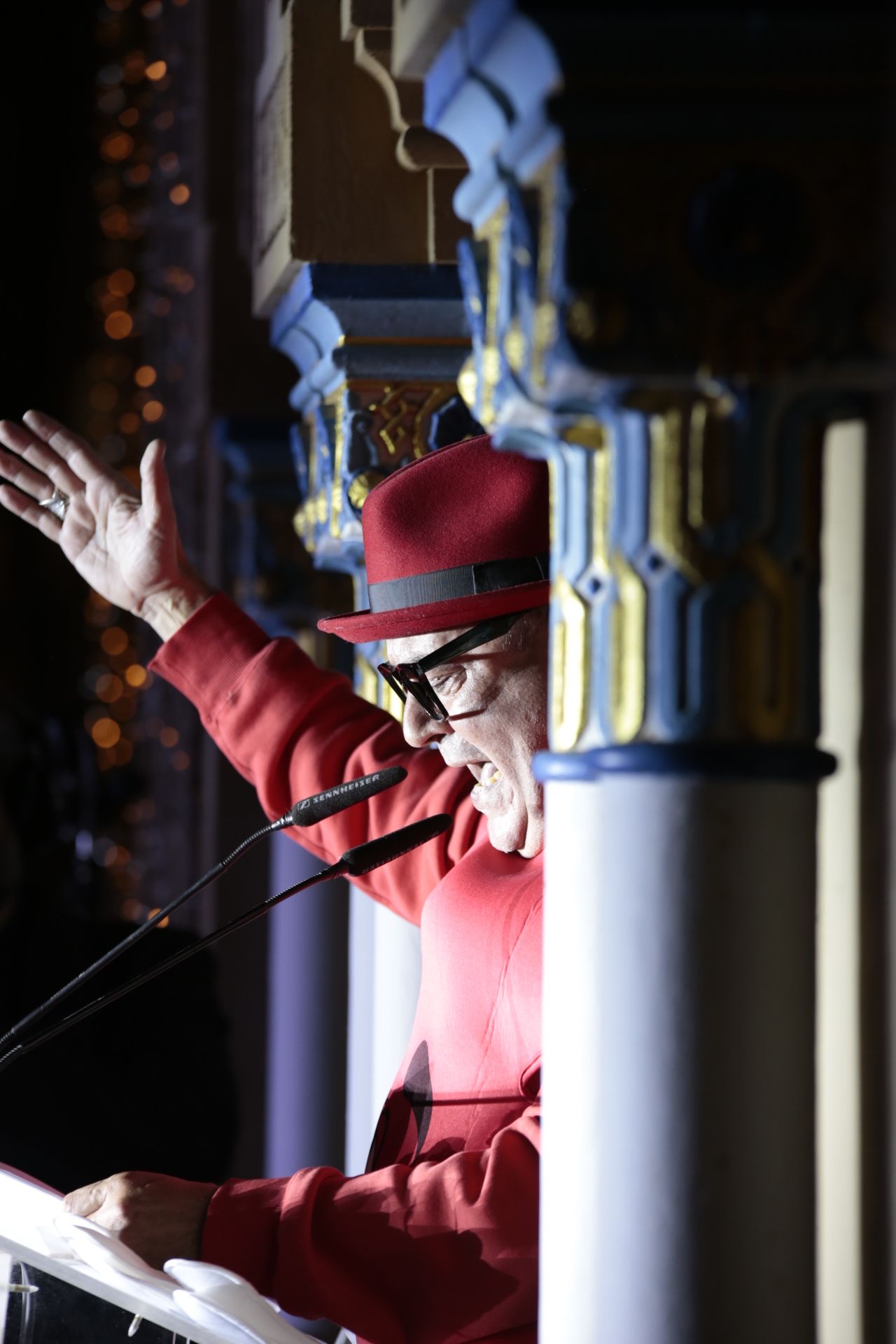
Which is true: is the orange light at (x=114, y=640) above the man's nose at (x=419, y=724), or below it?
above

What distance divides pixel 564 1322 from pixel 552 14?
83 centimetres

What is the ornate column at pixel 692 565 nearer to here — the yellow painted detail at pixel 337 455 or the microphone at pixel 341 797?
the microphone at pixel 341 797

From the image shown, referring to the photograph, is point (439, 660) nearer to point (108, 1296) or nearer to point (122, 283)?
point (108, 1296)

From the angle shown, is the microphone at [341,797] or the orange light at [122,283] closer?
the microphone at [341,797]

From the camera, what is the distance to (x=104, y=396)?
5969 mm

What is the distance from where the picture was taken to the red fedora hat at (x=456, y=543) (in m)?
1.61

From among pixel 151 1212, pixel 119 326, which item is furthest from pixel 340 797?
pixel 119 326

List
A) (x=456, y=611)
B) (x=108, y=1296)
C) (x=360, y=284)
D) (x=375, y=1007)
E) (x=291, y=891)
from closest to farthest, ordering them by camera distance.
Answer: (x=108, y=1296) < (x=291, y=891) < (x=456, y=611) < (x=360, y=284) < (x=375, y=1007)

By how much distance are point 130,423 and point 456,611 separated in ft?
14.4

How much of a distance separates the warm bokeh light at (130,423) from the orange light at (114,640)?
0.70 metres

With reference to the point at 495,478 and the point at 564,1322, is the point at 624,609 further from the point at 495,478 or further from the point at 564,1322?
the point at 495,478

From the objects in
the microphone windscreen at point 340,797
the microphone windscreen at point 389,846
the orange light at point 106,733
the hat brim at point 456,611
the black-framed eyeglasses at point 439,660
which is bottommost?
the microphone windscreen at point 389,846

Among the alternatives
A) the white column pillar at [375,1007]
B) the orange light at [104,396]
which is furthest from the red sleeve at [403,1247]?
the orange light at [104,396]

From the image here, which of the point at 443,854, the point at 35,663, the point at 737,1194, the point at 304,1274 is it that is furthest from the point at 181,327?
A: the point at 737,1194
